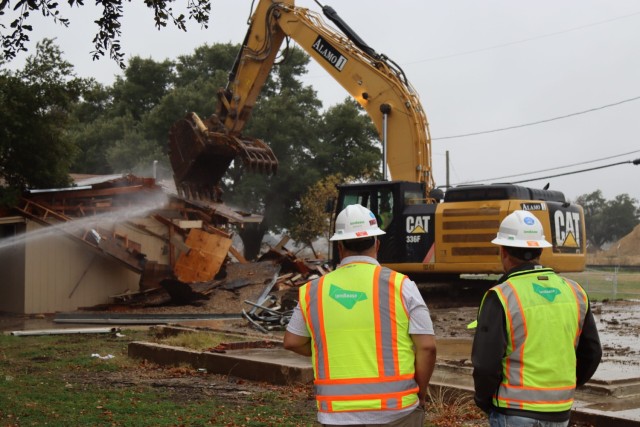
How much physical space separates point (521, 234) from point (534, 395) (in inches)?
34.5

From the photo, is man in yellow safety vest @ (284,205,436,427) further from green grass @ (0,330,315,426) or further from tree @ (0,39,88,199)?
tree @ (0,39,88,199)

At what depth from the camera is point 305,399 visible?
1037cm

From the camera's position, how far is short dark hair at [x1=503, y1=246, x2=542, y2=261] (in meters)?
4.94

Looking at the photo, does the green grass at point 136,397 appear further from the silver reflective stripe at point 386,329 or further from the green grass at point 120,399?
the silver reflective stripe at point 386,329

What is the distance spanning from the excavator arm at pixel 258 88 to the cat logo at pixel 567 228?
3102 millimetres

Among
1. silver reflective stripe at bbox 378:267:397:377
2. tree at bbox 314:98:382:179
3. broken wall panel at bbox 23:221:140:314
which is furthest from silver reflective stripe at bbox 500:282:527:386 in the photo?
tree at bbox 314:98:382:179

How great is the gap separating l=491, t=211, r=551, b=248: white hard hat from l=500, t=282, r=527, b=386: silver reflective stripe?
12.8 inches

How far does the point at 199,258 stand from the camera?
2730 centimetres

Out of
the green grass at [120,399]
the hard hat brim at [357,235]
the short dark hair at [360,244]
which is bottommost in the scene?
the green grass at [120,399]

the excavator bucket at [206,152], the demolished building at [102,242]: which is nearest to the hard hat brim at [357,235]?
the excavator bucket at [206,152]

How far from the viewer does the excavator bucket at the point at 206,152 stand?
2452 centimetres

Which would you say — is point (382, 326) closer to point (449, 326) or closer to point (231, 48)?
point (449, 326)

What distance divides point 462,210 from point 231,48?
142ft

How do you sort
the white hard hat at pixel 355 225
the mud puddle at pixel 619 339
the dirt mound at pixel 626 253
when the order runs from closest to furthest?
the white hard hat at pixel 355 225, the mud puddle at pixel 619 339, the dirt mound at pixel 626 253
